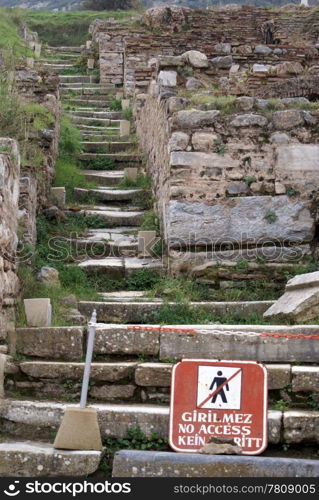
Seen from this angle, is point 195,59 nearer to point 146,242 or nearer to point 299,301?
point 146,242

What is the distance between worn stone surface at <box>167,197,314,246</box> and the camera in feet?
30.4

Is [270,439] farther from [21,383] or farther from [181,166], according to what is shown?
[181,166]

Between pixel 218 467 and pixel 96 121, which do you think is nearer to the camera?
pixel 218 467

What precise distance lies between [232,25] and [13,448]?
57.2ft

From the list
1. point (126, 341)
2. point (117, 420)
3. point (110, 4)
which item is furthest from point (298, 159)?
point (110, 4)

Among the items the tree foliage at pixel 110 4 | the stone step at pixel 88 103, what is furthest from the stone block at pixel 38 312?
the tree foliage at pixel 110 4

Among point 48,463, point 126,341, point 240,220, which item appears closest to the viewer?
point 48,463

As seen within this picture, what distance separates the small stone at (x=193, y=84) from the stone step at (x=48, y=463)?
687cm

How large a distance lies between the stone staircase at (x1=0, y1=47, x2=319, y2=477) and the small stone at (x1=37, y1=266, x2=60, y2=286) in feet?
1.86

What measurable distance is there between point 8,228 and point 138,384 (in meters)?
1.82

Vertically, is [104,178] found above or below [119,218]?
above

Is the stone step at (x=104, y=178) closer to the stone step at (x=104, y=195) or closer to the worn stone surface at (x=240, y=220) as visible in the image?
the stone step at (x=104, y=195)

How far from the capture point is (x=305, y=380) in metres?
5.98
